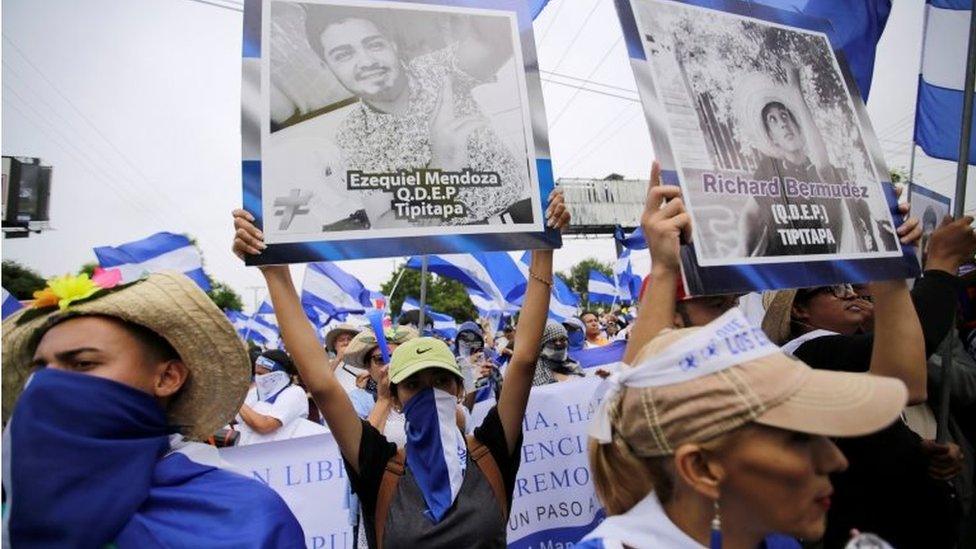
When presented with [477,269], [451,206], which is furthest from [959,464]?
[477,269]

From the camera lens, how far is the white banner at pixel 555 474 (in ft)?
11.0

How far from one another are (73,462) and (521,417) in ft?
4.88

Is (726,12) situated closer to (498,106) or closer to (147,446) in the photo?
(498,106)

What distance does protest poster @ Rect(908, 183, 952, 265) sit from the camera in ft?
8.04

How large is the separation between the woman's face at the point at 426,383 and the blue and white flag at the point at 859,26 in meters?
2.25

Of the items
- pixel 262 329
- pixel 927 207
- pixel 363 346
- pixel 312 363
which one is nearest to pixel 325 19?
pixel 312 363

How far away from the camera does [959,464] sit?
2211 millimetres

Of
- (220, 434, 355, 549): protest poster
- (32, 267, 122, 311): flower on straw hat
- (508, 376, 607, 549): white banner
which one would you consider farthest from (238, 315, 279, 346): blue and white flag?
(32, 267, 122, 311): flower on straw hat

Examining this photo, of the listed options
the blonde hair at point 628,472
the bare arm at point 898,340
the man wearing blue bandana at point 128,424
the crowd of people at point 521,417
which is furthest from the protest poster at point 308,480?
the bare arm at point 898,340

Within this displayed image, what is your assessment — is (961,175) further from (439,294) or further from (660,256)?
(439,294)

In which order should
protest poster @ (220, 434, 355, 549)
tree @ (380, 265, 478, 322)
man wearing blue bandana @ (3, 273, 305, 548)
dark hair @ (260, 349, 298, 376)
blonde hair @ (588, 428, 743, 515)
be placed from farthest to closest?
tree @ (380, 265, 478, 322), dark hair @ (260, 349, 298, 376), protest poster @ (220, 434, 355, 549), man wearing blue bandana @ (3, 273, 305, 548), blonde hair @ (588, 428, 743, 515)

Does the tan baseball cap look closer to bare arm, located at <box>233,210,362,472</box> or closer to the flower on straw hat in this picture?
bare arm, located at <box>233,210,362,472</box>

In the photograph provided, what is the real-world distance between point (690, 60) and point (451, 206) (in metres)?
0.89

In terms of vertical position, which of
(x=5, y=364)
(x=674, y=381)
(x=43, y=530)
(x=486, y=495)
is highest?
(x=5, y=364)
